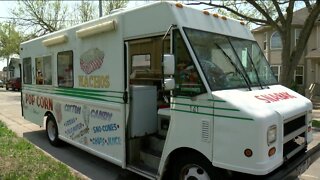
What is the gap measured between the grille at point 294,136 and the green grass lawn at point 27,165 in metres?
3.34

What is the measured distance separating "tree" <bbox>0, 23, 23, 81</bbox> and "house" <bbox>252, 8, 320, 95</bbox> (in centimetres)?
2815

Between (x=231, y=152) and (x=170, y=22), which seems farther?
(x=170, y=22)

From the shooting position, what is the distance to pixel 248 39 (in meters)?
5.67

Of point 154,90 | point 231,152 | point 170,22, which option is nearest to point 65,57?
point 154,90

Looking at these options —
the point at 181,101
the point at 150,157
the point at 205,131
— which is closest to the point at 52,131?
the point at 150,157

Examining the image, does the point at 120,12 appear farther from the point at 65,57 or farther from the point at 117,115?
the point at 65,57

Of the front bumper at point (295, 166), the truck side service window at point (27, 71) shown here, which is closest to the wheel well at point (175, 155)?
the front bumper at point (295, 166)

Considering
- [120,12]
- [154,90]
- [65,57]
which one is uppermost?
[120,12]

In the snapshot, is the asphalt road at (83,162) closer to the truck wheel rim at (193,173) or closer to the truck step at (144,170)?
the truck step at (144,170)

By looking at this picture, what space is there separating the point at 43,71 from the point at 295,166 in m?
6.52

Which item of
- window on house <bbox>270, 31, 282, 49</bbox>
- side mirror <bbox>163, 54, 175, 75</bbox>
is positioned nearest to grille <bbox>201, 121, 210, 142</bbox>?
side mirror <bbox>163, 54, 175, 75</bbox>

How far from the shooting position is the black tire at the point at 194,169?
421 centimetres

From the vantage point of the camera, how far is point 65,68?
24.8ft

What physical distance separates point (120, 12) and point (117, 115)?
1691mm
